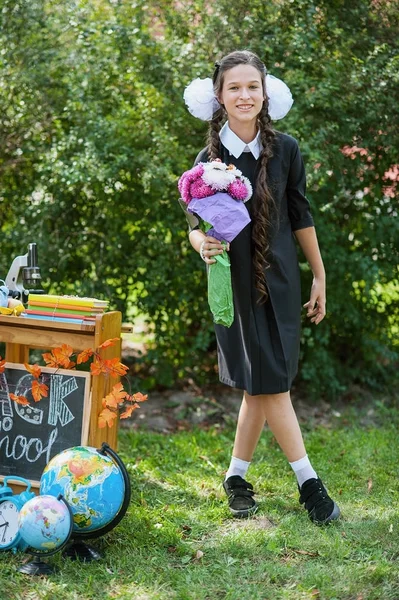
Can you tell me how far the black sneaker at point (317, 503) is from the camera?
3.29 m

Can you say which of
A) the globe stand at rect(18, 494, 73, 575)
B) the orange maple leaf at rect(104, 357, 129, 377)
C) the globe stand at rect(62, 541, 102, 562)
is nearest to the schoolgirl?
the orange maple leaf at rect(104, 357, 129, 377)

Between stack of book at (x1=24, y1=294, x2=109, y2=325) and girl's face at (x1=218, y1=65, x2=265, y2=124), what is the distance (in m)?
0.97

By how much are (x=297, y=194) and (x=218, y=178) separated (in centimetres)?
46

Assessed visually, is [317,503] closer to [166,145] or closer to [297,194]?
[297,194]

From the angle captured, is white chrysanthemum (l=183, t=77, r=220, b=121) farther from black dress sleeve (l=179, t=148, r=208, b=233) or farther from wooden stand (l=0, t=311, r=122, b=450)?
wooden stand (l=0, t=311, r=122, b=450)

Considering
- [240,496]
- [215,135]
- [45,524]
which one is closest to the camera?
[45,524]

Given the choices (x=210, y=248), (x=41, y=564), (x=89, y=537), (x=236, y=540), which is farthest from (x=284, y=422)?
(x=41, y=564)

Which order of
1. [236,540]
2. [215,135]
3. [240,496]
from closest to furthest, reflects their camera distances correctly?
[236,540] < [215,135] < [240,496]

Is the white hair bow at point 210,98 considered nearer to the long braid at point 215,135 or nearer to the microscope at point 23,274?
the long braid at point 215,135

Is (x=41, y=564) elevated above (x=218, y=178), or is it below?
below

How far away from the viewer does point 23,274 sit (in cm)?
357

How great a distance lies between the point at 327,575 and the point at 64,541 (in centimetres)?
95

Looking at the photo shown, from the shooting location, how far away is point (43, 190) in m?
5.00

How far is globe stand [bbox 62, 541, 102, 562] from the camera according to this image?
2.97m
